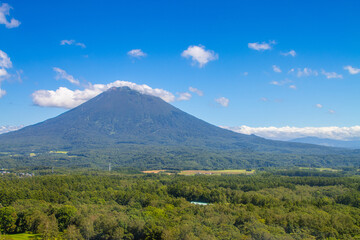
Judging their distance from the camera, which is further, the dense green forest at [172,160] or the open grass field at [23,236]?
the dense green forest at [172,160]

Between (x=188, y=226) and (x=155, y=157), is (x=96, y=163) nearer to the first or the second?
(x=155, y=157)

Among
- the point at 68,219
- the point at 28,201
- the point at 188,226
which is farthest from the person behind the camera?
the point at 28,201

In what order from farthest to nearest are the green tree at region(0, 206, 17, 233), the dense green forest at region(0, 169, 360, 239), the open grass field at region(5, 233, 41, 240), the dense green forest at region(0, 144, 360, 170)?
the dense green forest at region(0, 144, 360, 170), the green tree at region(0, 206, 17, 233), the open grass field at region(5, 233, 41, 240), the dense green forest at region(0, 169, 360, 239)

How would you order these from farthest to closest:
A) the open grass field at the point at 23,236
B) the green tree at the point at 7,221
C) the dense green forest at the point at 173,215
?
the green tree at the point at 7,221
the open grass field at the point at 23,236
the dense green forest at the point at 173,215

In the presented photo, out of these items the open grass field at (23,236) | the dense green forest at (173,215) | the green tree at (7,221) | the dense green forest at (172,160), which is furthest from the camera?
the dense green forest at (172,160)

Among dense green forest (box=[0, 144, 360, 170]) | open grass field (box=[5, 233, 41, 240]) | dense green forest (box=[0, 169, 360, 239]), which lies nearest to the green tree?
dense green forest (box=[0, 169, 360, 239])

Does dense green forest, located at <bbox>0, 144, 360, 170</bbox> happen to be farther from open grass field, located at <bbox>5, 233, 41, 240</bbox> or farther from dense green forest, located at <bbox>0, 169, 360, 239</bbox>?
open grass field, located at <bbox>5, 233, 41, 240</bbox>

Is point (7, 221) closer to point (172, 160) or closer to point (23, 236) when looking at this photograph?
point (23, 236)

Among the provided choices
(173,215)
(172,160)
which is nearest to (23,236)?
(173,215)

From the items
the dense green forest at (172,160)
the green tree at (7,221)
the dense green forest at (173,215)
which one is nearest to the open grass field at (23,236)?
the dense green forest at (173,215)

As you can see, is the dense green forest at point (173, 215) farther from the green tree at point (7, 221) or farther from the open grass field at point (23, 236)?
the open grass field at point (23, 236)

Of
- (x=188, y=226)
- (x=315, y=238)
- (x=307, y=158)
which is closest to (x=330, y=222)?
(x=315, y=238)
